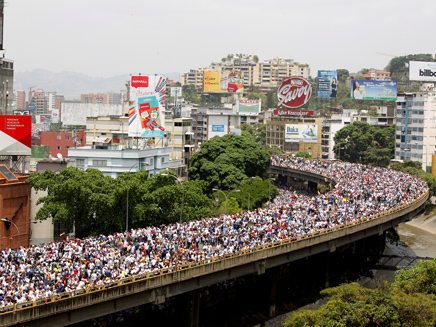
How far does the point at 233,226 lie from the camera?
49688mm

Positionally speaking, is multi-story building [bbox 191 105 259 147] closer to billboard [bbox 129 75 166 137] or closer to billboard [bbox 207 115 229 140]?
billboard [bbox 207 115 229 140]

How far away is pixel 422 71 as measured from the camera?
129125 mm

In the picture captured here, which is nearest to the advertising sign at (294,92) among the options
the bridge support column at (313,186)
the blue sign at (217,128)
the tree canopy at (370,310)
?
the blue sign at (217,128)

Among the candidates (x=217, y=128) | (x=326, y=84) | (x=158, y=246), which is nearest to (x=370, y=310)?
(x=158, y=246)

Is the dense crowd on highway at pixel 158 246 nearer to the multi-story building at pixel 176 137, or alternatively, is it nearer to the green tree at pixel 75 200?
the green tree at pixel 75 200

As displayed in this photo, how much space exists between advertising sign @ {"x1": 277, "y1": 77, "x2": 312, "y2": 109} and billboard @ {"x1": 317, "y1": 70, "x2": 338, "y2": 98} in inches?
1033

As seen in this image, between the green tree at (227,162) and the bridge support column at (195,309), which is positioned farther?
the green tree at (227,162)

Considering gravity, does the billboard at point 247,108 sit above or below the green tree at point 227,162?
above

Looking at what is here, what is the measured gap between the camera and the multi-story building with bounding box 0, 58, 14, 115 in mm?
81812

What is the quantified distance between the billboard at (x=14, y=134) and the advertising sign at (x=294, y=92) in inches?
3936

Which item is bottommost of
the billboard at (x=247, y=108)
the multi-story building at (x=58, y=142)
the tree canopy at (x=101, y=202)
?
the tree canopy at (x=101, y=202)

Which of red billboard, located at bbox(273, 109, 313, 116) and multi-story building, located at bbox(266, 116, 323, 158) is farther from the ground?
red billboard, located at bbox(273, 109, 313, 116)

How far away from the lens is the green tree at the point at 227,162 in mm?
86625

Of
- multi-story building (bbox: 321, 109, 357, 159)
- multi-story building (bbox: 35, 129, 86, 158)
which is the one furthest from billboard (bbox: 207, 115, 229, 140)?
multi-story building (bbox: 35, 129, 86, 158)
